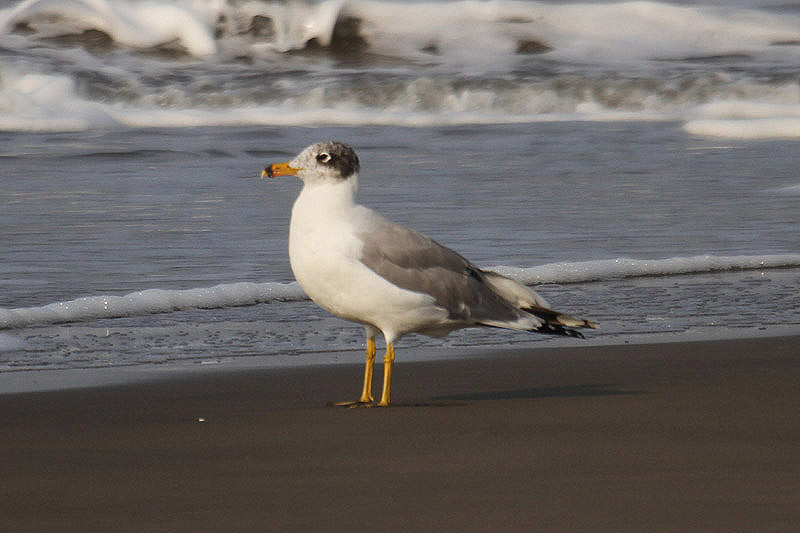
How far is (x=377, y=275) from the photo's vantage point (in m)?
4.44

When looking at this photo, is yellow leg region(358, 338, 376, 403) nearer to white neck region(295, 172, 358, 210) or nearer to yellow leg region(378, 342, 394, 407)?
yellow leg region(378, 342, 394, 407)

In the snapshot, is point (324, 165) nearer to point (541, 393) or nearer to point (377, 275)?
point (377, 275)

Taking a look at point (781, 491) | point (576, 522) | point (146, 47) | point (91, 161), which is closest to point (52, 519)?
point (576, 522)

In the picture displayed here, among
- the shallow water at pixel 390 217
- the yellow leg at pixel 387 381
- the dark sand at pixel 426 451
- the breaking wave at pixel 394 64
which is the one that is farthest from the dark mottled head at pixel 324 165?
the breaking wave at pixel 394 64

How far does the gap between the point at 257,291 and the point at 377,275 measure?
99.8 inches

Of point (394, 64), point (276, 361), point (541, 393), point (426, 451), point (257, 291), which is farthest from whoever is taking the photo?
point (394, 64)

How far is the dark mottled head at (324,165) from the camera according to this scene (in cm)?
457

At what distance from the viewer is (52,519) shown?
3031mm

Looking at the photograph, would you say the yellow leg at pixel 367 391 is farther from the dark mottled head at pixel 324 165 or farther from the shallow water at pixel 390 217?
the shallow water at pixel 390 217

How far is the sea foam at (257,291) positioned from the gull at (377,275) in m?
1.95

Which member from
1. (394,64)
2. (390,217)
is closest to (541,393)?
(390,217)

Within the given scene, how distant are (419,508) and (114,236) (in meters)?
5.57

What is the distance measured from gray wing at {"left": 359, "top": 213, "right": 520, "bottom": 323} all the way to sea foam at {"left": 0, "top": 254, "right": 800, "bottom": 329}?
87.2 inches

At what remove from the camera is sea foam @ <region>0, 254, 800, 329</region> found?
6.35m
